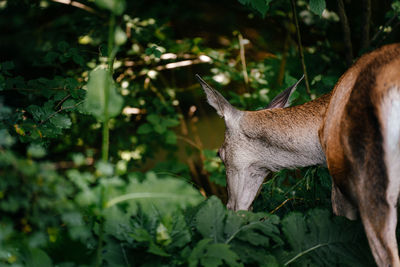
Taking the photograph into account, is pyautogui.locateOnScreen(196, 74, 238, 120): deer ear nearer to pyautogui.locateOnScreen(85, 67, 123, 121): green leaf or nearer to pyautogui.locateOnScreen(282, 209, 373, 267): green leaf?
pyautogui.locateOnScreen(282, 209, 373, 267): green leaf

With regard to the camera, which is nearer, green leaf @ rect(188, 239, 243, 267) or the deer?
green leaf @ rect(188, 239, 243, 267)

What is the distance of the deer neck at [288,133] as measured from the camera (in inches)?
71.7

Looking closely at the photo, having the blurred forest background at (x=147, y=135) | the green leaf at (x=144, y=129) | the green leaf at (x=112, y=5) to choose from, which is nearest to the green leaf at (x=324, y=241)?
the blurred forest background at (x=147, y=135)

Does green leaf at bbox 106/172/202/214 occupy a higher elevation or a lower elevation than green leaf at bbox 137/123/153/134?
higher

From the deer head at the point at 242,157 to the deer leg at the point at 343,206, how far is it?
0.51m

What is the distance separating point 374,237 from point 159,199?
0.76 metres

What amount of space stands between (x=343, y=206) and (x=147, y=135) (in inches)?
93.5

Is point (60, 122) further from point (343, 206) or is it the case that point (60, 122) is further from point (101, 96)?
point (343, 206)

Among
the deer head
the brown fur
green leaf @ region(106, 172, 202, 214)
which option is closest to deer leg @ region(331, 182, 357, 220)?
the brown fur

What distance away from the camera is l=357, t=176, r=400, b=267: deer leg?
1.13m

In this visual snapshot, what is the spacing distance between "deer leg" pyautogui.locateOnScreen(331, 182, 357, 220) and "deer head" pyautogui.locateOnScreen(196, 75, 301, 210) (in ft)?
1.68

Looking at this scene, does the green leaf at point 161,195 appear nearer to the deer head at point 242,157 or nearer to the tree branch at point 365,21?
the deer head at point 242,157

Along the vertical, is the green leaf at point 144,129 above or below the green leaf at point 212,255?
above

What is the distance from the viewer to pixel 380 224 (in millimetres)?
1148
